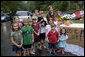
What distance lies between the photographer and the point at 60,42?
4527mm

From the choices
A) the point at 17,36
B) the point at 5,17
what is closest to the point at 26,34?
the point at 17,36

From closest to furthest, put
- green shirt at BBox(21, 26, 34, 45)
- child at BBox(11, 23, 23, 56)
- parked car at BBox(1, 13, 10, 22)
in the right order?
child at BBox(11, 23, 23, 56) → green shirt at BBox(21, 26, 34, 45) → parked car at BBox(1, 13, 10, 22)

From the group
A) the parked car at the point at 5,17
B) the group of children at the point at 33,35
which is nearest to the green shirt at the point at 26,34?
the group of children at the point at 33,35

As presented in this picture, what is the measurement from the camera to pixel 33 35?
13.7ft

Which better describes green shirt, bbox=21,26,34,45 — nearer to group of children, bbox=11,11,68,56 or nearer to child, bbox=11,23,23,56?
group of children, bbox=11,11,68,56

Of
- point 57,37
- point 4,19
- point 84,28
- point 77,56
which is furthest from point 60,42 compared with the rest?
point 4,19

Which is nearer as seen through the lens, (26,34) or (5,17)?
(26,34)

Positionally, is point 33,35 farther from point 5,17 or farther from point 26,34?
point 5,17

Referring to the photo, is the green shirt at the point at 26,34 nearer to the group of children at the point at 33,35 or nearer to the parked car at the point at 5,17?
the group of children at the point at 33,35

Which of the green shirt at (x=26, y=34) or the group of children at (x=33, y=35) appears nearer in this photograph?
the group of children at (x=33, y=35)

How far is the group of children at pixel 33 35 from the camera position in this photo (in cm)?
362

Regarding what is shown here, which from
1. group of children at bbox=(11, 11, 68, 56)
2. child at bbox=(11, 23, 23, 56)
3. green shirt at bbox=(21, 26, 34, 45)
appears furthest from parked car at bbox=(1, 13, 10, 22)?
child at bbox=(11, 23, 23, 56)

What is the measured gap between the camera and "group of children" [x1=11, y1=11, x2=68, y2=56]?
362 centimetres

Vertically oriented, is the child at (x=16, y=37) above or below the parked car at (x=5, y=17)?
above
